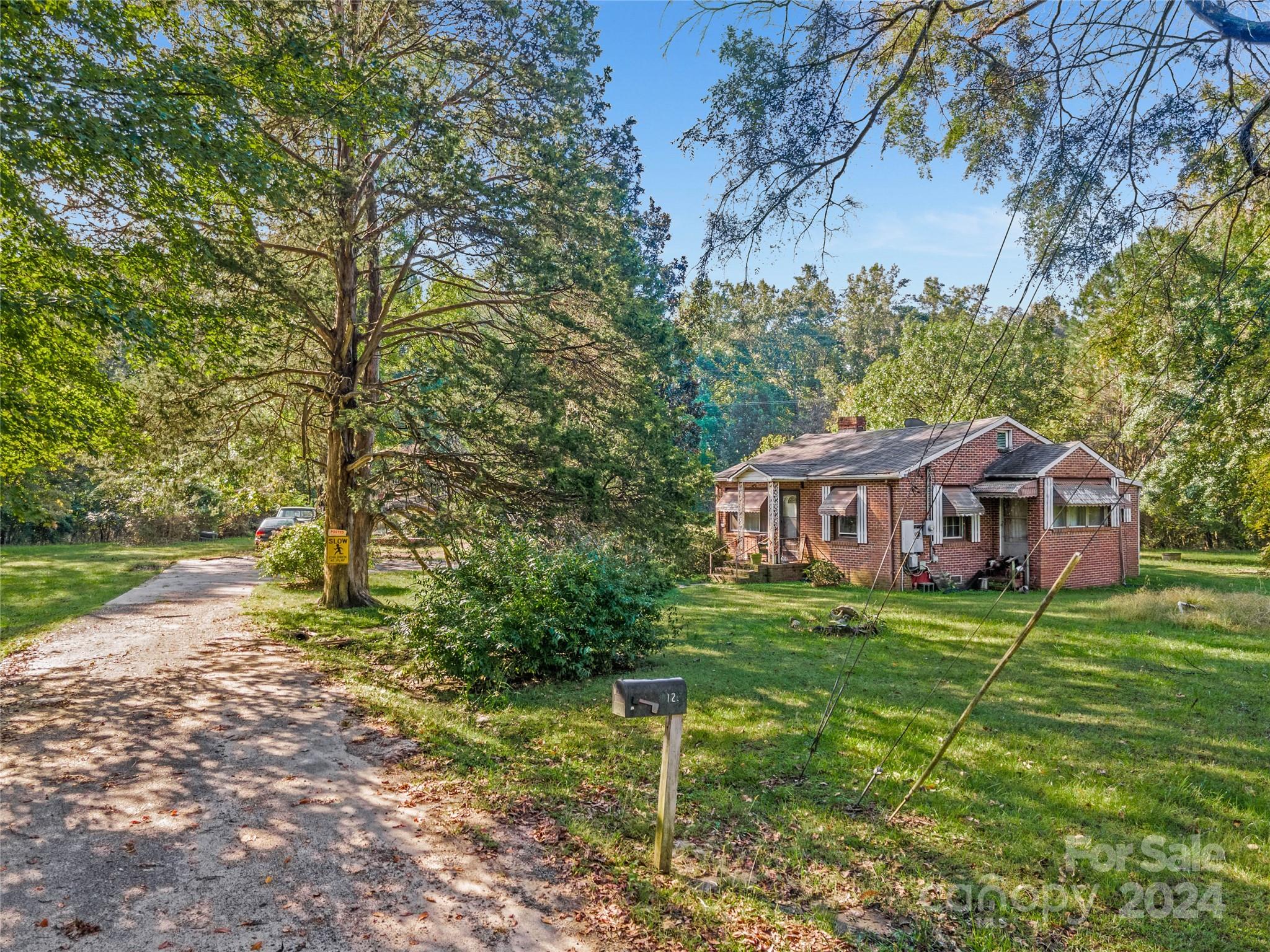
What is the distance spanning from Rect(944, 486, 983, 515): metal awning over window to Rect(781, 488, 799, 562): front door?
15.1 ft

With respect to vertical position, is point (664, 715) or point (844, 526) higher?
point (844, 526)

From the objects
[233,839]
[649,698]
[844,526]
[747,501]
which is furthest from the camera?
[747,501]

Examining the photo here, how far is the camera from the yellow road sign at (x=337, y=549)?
12.9 m

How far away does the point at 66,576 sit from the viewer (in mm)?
18594

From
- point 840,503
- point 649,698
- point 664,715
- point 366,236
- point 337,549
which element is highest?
point 366,236

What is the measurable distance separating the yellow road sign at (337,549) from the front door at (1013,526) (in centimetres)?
1758

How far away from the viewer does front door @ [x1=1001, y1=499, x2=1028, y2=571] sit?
2058 cm

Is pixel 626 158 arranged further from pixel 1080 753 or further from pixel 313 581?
pixel 313 581

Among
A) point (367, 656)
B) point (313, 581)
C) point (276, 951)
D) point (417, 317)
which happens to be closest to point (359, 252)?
point (417, 317)

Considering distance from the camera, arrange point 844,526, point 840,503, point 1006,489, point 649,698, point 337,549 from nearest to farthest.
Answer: point 649,698
point 337,549
point 1006,489
point 840,503
point 844,526

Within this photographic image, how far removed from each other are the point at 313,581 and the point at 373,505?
7.22m

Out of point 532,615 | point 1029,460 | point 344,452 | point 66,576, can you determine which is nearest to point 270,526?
point 66,576

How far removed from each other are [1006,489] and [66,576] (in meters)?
25.0

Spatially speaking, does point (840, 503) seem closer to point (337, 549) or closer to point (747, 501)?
point (747, 501)
